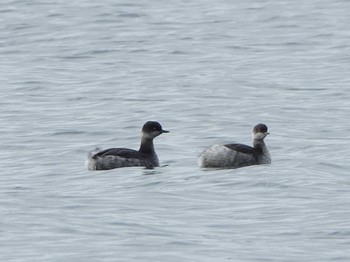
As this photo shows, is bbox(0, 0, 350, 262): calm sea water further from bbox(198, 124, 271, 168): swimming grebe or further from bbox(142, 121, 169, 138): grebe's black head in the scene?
bbox(142, 121, 169, 138): grebe's black head

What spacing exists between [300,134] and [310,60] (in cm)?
1088

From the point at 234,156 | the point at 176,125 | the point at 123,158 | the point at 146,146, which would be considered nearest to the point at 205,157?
the point at 234,156

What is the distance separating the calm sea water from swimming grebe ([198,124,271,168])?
7.1 inches

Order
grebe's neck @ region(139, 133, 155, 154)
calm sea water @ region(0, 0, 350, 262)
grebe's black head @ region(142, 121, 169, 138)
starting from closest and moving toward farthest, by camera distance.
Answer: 1. calm sea water @ region(0, 0, 350, 262)
2. grebe's neck @ region(139, 133, 155, 154)
3. grebe's black head @ region(142, 121, 169, 138)

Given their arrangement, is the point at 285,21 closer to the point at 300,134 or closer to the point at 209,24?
the point at 209,24

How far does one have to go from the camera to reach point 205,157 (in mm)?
20797

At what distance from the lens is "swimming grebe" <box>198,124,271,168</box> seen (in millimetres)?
20797

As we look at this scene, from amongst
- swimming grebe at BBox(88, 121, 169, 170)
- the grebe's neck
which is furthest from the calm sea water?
the grebe's neck

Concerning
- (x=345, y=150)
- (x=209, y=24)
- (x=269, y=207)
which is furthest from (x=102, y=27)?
(x=269, y=207)

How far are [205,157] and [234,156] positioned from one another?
468 millimetres

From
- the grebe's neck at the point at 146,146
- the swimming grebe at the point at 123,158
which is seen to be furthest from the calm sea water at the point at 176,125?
the grebe's neck at the point at 146,146

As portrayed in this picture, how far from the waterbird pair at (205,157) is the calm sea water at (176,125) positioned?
0.57 ft

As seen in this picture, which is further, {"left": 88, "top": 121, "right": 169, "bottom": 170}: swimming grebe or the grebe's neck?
the grebe's neck

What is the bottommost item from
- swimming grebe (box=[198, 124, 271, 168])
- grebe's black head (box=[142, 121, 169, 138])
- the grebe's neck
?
swimming grebe (box=[198, 124, 271, 168])
